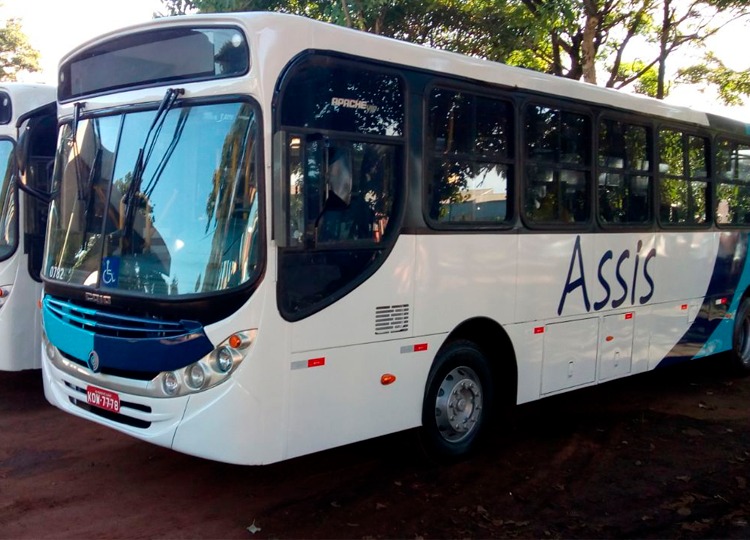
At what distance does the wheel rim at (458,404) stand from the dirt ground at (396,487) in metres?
0.27

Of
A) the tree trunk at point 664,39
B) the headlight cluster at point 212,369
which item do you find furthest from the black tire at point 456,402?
the tree trunk at point 664,39

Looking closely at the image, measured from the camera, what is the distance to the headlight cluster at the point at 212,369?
4.45m

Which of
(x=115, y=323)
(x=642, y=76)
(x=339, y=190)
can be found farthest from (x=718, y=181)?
(x=642, y=76)

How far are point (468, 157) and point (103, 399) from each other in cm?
315

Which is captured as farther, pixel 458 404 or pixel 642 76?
pixel 642 76

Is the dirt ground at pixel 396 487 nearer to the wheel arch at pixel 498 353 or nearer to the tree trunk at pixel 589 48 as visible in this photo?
the wheel arch at pixel 498 353

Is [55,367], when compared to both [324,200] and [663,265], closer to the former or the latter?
[324,200]

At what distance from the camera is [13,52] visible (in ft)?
82.4

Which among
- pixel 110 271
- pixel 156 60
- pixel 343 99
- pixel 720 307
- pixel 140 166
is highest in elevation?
pixel 156 60

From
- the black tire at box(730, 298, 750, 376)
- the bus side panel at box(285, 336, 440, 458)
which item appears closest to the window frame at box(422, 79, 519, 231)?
the bus side panel at box(285, 336, 440, 458)

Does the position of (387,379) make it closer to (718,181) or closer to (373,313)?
(373,313)

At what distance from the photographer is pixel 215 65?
182 inches

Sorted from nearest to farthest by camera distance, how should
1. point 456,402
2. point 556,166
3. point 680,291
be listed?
point 456,402
point 556,166
point 680,291

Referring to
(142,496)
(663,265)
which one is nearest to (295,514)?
(142,496)
